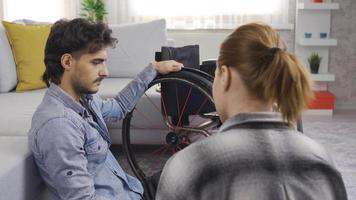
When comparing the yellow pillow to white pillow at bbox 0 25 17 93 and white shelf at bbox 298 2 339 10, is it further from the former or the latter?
white shelf at bbox 298 2 339 10

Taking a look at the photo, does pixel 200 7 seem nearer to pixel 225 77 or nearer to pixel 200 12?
pixel 200 12

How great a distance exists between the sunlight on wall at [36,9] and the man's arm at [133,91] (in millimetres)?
2634

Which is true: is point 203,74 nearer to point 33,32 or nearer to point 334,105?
point 33,32

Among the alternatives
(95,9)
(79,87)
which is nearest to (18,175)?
(79,87)

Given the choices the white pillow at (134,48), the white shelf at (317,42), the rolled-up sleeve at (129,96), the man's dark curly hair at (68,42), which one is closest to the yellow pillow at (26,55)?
the white pillow at (134,48)

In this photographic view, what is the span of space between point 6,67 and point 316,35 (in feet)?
9.14

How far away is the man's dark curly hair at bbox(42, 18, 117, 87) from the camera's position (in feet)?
4.42

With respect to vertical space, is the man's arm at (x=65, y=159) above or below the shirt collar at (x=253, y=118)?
below

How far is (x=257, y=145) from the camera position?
0.73m

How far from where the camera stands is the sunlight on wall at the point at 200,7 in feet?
13.3

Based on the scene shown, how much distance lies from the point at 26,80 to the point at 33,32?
33cm

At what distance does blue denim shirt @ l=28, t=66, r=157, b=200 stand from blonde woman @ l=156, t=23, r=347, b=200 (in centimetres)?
49

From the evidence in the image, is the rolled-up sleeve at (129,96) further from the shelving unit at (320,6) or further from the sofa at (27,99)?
the shelving unit at (320,6)

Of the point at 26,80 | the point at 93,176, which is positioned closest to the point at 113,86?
the point at 26,80
